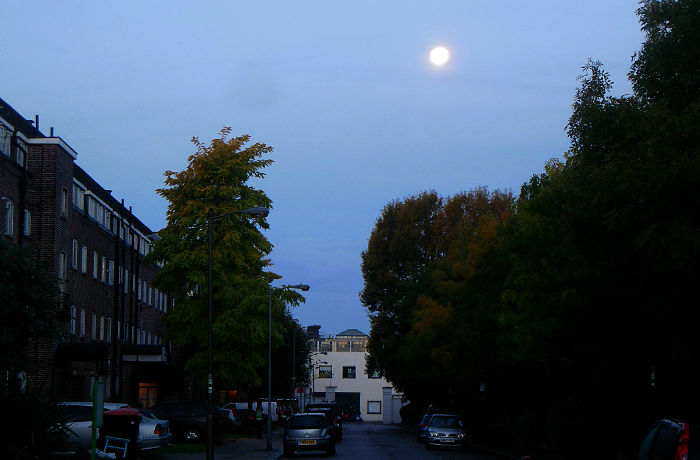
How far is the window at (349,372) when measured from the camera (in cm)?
14350

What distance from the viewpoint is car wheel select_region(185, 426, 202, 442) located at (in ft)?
140

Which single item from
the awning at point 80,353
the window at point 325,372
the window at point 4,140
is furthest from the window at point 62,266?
the window at point 325,372

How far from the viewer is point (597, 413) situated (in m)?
27.9

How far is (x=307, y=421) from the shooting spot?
Result: 118 feet

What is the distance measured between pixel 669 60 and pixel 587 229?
3.77 meters

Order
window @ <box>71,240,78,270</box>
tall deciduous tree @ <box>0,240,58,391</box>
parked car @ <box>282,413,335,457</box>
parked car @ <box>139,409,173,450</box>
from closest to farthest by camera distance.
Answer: tall deciduous tree @ <box>0,240,58,391</box> → parked car @ <box>139,409,173,450</box> → parked car @ <box>282,413,335,457</box> → window @ <box>71,240,78,270</box>

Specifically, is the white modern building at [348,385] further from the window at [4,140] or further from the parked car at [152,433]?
the parked car at [152,433]

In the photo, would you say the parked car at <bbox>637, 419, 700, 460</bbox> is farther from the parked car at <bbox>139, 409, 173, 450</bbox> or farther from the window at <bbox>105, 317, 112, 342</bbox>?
the window at <bbox>105, 317, 112, 342</bbox>

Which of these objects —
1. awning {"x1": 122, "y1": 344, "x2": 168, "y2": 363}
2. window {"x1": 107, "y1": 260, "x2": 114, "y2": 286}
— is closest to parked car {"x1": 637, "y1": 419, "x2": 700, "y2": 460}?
awning {"x1": 122, "y1": 344, "x2": 168, "y2": 363}

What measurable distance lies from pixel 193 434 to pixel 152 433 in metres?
14.6

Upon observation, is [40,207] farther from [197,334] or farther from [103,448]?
[103,448]

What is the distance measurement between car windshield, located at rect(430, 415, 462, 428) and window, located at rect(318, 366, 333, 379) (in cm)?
10116

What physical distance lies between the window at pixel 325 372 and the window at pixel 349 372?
217 centimetres

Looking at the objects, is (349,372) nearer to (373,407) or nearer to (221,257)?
(373,407)
